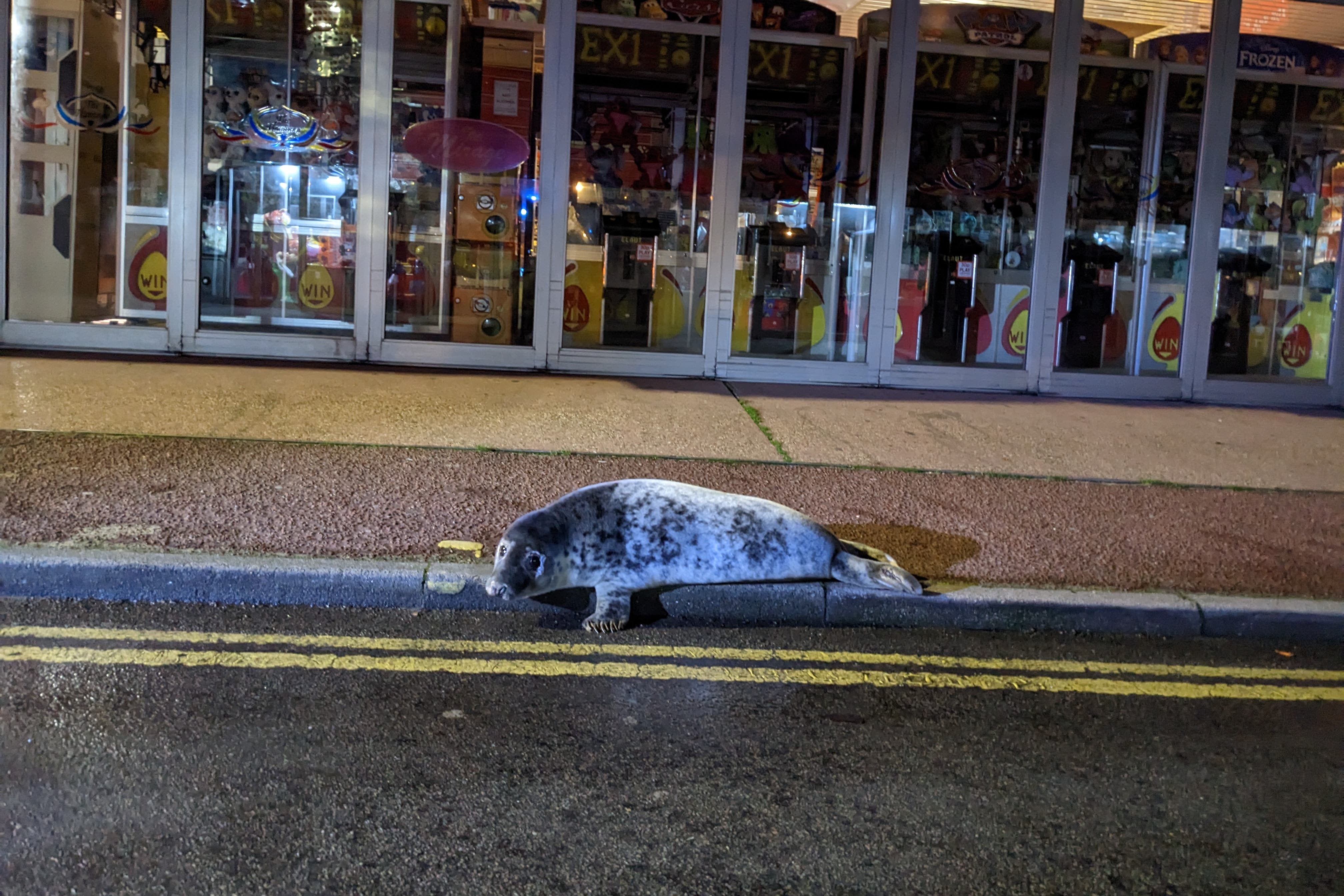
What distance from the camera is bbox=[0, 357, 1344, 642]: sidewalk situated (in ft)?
17.6

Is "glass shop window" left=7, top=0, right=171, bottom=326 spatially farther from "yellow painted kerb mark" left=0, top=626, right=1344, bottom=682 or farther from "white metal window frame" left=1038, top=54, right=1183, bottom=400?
"white metal window frame" left=1038, top=54, right=1183, bottom=400

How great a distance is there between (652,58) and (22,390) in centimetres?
584

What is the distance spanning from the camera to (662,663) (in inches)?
170

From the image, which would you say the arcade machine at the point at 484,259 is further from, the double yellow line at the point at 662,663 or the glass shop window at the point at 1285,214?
the glass shop window at the point at 1285,214

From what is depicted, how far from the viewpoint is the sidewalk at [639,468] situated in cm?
538

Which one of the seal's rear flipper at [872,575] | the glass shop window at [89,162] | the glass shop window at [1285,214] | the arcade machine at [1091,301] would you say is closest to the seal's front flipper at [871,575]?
the seal's rear flipper at [872,575]

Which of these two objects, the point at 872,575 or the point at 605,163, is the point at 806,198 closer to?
the point at 605,163

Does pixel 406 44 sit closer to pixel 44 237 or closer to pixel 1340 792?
pixel 44 237

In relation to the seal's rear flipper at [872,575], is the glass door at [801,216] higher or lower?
higher

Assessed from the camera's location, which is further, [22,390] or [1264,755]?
[22,390]

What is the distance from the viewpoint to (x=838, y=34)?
10.9 meters

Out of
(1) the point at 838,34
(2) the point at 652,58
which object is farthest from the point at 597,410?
(1) the point at 838,34

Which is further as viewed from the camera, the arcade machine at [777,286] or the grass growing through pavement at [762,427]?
the arcade machine at [777,286]

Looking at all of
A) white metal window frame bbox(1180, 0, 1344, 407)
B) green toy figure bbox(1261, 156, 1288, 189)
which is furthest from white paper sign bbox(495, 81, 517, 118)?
green toy figure bbox(1261, 156, 1288, 189)
